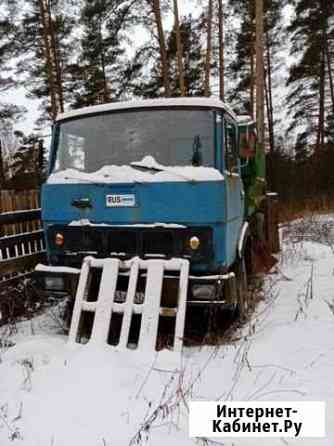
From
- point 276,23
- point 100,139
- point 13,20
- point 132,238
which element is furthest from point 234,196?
point 276,23

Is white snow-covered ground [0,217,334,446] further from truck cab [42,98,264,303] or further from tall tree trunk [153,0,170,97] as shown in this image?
→ tall tree trunk [153,0,170,97]

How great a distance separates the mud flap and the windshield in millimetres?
1066

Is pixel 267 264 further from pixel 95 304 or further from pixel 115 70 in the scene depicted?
pixel 115 70

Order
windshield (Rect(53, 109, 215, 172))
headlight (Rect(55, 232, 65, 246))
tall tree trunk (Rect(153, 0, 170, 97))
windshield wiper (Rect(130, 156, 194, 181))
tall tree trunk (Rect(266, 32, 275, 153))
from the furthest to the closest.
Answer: tall tree trunk (Rect(266, 32, 275, 153)), tall tree trunk (Rect(153, 0, 170, 97)), headlight (Rect(55, 232, 65, 246)), windshield (Rect(53, 109, 215, 172)), windshield wiper (Rect(130, 156, 194, 181))

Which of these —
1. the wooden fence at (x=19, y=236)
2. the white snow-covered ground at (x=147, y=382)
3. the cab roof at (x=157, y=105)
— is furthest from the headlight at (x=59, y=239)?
the cab roof at (x=157, y=105)

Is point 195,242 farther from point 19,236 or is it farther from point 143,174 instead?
point 19,236

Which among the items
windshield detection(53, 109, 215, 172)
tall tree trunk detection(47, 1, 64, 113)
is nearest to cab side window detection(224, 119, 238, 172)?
windshield detection(53, 109, 215, 172)

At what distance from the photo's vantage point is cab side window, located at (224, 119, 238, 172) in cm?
489

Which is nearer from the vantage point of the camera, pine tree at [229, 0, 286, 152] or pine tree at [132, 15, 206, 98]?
pine tree at [132, 15, 206, 98]

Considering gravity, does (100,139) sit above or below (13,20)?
below

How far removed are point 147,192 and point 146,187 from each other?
2.0 inches

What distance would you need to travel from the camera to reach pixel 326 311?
5344 mm

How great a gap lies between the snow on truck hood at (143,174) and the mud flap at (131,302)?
80cm

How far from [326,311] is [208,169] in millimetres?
2320
